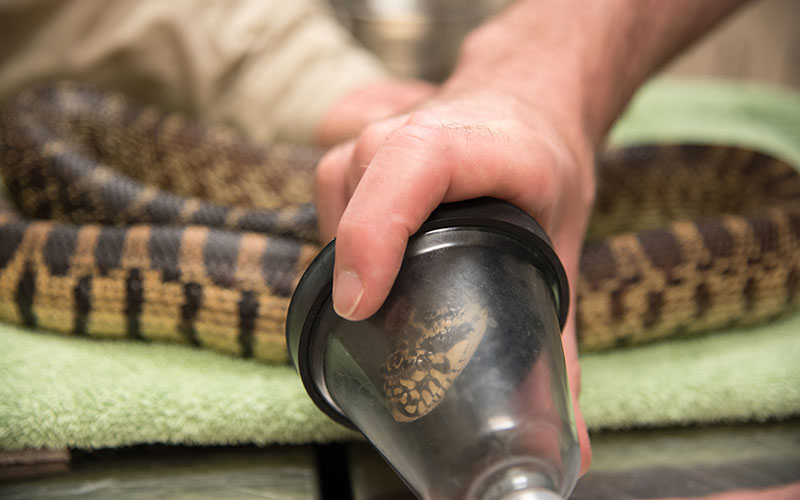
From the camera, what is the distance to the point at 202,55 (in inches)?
56.5

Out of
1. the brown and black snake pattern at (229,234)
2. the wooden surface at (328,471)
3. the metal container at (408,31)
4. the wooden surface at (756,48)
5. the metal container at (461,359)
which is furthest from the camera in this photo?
the wooden surface at (756,48)

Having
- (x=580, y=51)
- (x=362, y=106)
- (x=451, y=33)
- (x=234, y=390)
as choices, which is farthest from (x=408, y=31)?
(x=234, y=390)

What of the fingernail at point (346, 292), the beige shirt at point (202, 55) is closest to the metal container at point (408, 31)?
the beige shirt at point (202, 55)

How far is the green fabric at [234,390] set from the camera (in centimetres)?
73

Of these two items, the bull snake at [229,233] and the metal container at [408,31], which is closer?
the bull snake at [229,233]

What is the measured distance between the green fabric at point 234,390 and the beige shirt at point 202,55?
0.67m

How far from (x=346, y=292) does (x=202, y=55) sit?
111cm

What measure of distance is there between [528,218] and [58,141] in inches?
34.8

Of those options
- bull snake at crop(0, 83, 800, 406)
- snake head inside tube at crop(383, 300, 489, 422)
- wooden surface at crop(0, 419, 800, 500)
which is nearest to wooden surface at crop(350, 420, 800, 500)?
wooden surface at crop(0, 419, 800, 500)

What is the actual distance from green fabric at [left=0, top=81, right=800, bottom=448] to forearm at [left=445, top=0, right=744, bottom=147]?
0.31 metres

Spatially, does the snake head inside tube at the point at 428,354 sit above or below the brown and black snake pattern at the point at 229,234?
above

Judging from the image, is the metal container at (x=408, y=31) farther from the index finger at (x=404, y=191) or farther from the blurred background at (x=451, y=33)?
the index finger at (x=404, y=191)

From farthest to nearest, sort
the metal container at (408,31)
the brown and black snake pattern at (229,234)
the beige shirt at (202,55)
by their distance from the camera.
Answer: the metal container at (408,31) < the beige shirt at (202,55) < the brown and black snake pattern at (229,234)

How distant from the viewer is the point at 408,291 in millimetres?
478
